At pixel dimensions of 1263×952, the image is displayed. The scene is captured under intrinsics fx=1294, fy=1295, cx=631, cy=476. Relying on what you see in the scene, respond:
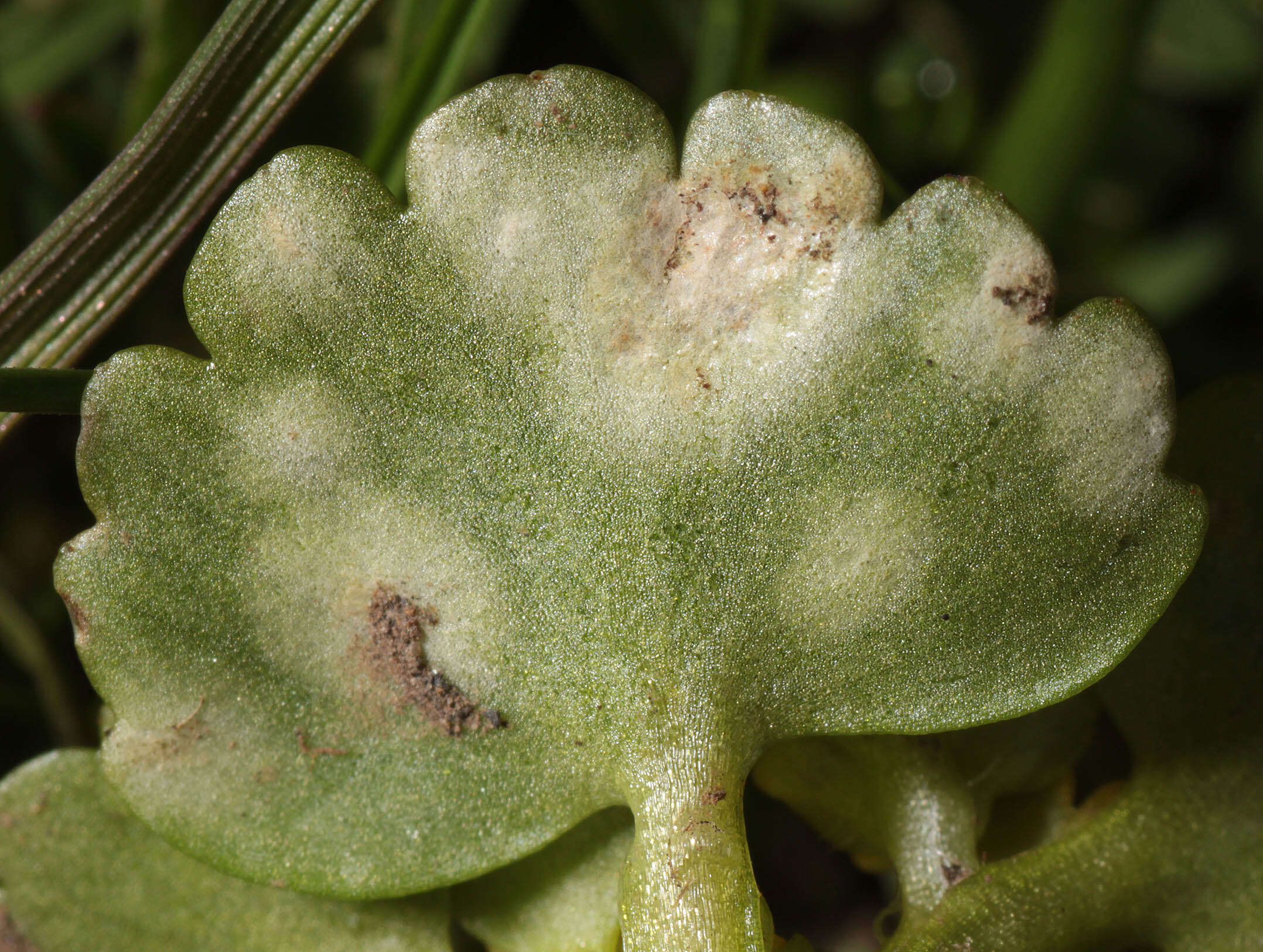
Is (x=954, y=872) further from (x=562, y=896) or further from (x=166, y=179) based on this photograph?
(x=166, y=179)

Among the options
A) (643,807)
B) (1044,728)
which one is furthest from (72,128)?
(1044,728)

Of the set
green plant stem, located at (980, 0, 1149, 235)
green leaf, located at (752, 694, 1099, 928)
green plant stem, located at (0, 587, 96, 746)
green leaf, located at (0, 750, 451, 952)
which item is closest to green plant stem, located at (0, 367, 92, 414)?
green leaf, located at (0, 750, 451, 952)

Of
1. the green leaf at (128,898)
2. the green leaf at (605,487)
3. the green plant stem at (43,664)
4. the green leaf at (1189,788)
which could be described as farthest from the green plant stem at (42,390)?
the green leaf at (1189,788)

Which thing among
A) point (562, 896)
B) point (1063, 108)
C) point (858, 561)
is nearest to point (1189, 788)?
point (858, 561)

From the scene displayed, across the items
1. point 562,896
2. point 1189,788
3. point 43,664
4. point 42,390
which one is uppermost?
point 42,390

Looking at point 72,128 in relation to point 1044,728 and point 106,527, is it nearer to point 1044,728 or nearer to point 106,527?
point 106,527

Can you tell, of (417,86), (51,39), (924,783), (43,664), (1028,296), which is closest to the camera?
(1028,296)

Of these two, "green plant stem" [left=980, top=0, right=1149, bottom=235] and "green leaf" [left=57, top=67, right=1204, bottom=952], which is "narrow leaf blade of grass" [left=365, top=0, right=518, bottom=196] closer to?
"green leaf" [left=57, top=67, right=1204, bottom=952]
